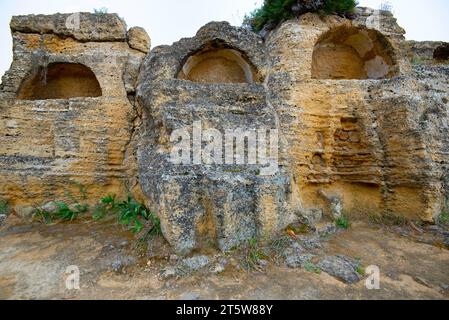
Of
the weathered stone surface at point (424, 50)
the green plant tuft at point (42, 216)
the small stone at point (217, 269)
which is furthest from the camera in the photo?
the weathered stone surface at point (424, 50)

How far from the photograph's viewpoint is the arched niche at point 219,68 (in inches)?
201

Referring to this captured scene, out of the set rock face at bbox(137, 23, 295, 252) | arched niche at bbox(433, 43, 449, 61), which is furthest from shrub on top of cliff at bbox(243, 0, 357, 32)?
arched niche at bbox(433, 43, 449, 61)

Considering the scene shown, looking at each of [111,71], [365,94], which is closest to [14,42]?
[111,71]

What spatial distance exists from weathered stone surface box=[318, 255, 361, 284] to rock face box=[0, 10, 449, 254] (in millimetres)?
753

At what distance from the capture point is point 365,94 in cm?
475

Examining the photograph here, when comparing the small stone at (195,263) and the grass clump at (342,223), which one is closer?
the small stone at (195,263)

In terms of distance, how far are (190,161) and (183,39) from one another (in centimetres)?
286

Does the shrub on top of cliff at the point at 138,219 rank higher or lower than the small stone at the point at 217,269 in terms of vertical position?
higher

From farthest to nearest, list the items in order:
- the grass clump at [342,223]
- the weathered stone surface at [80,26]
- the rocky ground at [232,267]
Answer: the weathered stone surface at [80,26], the grass clump at [342,223], the rocky ground at [232,267]

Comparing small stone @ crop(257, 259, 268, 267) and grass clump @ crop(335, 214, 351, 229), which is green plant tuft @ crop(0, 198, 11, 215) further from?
grass clump @ crop(335, 214, 351, 229)

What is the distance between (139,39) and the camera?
18.4 feet

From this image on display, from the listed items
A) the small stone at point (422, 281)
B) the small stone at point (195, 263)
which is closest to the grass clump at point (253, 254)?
the small stone at point (195, 263)

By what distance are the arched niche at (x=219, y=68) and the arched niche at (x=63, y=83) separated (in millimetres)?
2449

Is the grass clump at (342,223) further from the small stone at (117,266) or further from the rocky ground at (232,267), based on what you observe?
the small stone at (117,266)
